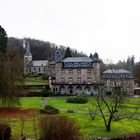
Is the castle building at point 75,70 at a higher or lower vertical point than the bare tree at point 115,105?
higher

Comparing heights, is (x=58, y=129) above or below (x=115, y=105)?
below

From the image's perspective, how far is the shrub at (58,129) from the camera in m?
26.8

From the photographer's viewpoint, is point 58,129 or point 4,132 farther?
point 4,132

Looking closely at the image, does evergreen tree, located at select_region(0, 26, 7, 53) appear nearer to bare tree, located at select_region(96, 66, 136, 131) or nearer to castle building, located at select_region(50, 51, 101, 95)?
castle building, located at select_region(50, 51, 101, 95)

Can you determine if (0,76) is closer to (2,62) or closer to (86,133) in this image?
(2,62)

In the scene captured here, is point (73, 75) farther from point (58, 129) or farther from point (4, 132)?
point (58, 129)

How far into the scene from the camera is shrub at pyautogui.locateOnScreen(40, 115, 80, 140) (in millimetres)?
26812

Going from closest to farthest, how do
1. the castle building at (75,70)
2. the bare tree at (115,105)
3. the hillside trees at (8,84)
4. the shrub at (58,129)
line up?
the shrub at (58,129), the bare tree at (115,105), the hillside trees at (8,84), the castle building at (75,70)

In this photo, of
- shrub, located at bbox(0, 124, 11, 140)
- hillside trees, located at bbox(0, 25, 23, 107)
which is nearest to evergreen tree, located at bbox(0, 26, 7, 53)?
hillside trees, located at bbox(0, 25, 23, 107)

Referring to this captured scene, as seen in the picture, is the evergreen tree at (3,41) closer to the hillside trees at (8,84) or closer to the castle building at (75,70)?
the castle building at (75,70)

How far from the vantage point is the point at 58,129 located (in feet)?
87.7

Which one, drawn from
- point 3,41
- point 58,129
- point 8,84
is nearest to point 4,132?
point 58,129

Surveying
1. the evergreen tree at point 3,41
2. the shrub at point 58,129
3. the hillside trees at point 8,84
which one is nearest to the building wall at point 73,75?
the evergreen tree at point 3,41

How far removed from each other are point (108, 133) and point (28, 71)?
9757 centimetres
